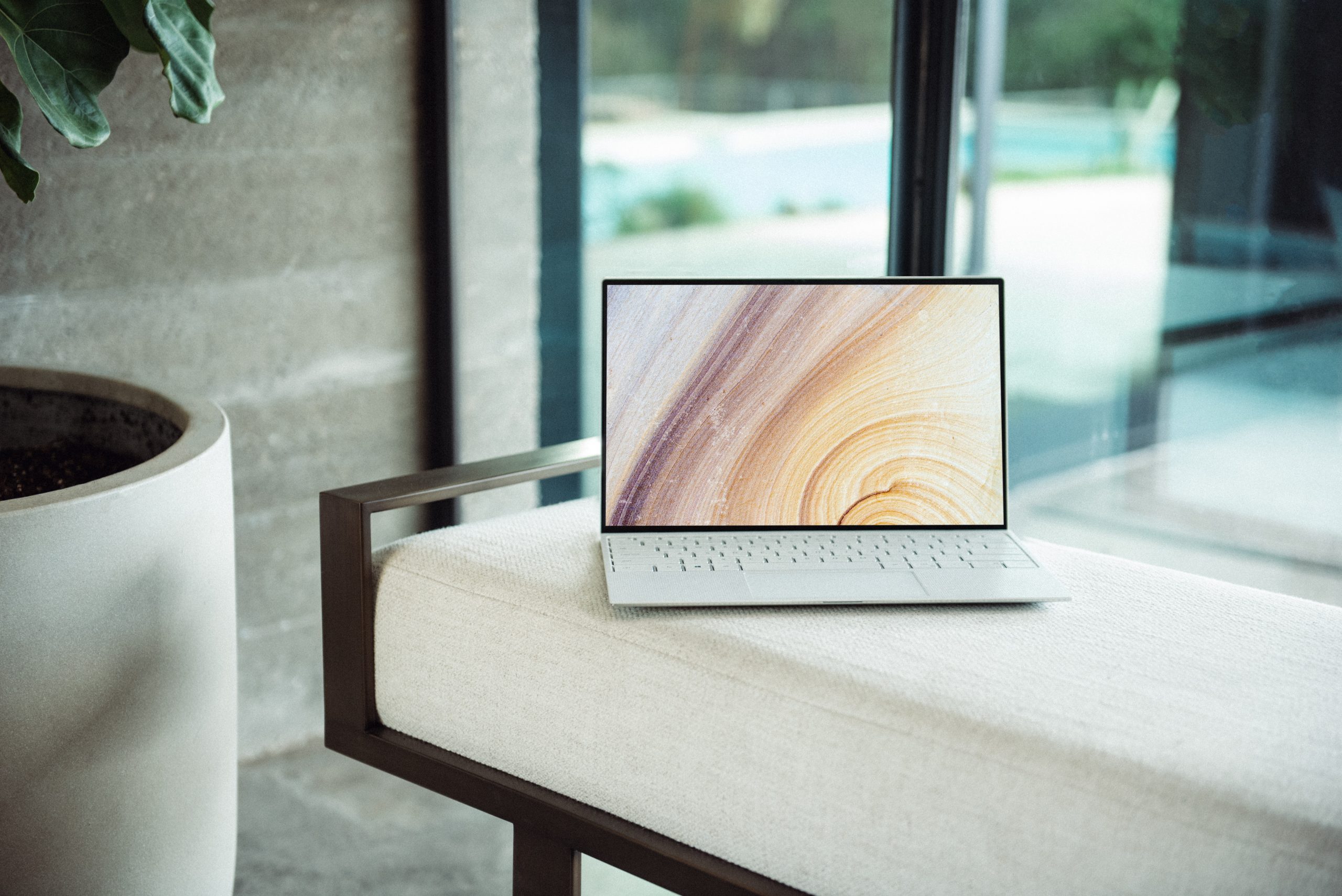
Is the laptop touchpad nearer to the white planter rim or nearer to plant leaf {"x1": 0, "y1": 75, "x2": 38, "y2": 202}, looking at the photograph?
the white planter rim

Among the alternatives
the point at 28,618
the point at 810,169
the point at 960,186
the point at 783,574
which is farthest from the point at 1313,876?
the point at 810,169

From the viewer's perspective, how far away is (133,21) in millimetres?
1382

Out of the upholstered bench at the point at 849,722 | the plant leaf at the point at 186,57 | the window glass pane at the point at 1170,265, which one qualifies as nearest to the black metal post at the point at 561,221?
the window glass pane at the point at 1170,265

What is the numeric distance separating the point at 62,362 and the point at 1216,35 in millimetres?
1555

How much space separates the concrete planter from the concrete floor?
0.95ft

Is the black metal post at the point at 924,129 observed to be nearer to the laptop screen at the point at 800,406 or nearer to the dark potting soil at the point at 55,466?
the laptop screen at the point at 800,406

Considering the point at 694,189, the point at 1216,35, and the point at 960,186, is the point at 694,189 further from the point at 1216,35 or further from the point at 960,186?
the point at 1216,35

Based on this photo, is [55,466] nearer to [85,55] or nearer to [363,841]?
[85,55]

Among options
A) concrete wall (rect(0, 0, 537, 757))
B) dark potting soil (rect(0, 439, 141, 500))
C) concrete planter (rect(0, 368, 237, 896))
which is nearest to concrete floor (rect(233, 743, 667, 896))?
concrete wall (rect(0, 0, 537, 757))

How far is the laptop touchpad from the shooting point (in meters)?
1.10

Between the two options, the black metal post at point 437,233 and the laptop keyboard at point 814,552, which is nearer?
the laptop keyboard at point 814,552

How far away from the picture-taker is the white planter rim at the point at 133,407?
121 centimetres

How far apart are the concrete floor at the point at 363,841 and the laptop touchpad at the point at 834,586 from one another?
0.74 meters

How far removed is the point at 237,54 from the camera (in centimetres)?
192
